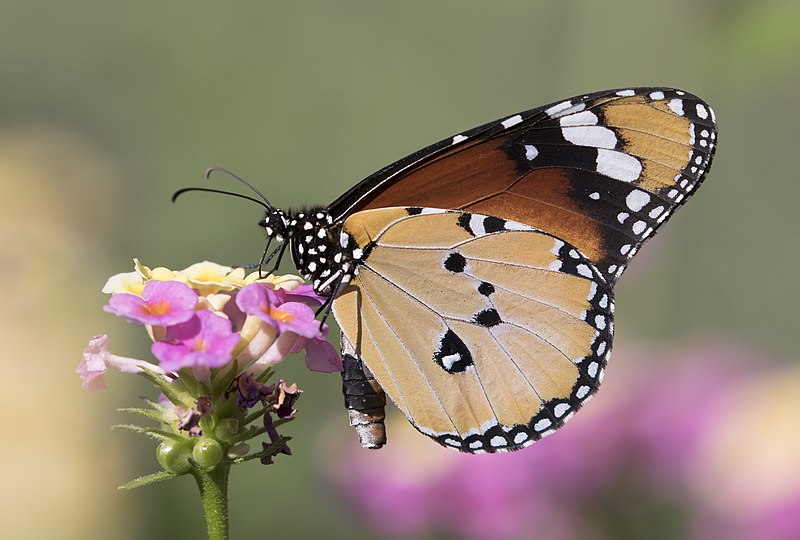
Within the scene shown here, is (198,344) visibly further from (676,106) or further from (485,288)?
(676,106)

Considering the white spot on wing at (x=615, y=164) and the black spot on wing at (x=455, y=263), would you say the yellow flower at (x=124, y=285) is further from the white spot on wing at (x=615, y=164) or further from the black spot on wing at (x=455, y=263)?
the white spot on wing at (x=615, y=164)

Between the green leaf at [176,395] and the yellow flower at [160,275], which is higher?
the yellow flower at [160,275]

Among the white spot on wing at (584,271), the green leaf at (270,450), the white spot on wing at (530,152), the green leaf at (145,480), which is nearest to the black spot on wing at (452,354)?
the white spot on wing at (584,271)

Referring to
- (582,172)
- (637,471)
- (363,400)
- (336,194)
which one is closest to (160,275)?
(363,400)

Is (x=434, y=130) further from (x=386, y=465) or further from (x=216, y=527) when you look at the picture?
(x=216, y=527)

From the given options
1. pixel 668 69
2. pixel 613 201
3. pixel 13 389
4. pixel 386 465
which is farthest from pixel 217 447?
pixel 668 69

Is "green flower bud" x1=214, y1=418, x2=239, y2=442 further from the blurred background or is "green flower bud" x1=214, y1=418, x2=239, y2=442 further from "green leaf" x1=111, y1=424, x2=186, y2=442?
the blurred background
